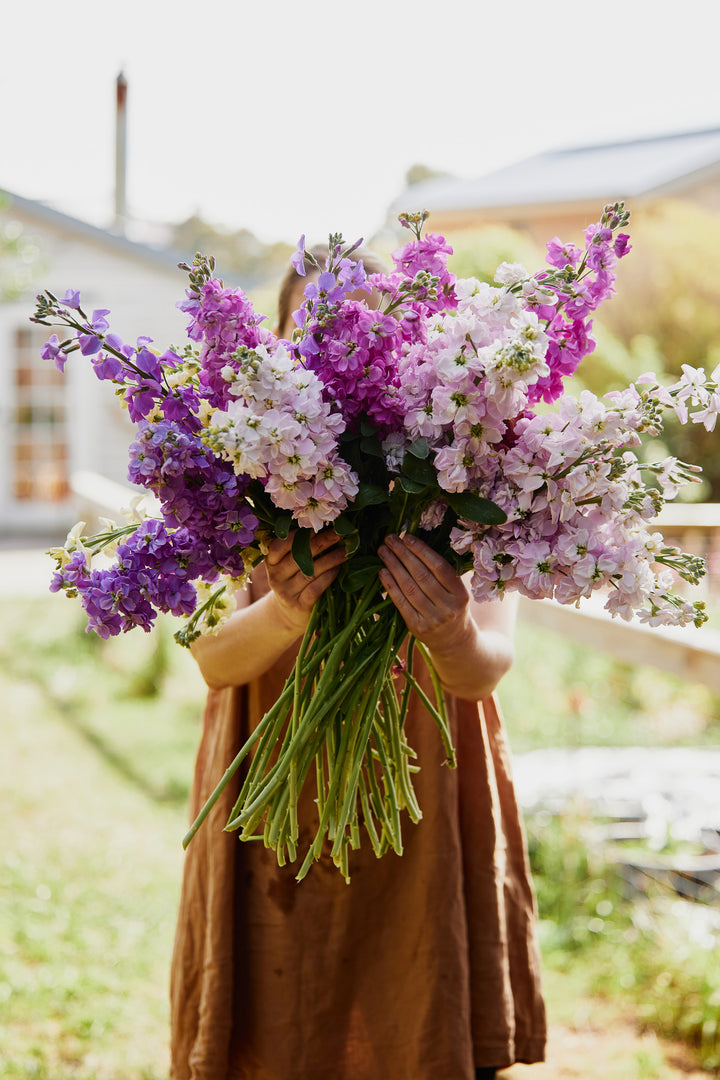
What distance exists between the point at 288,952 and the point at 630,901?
74.5 inches

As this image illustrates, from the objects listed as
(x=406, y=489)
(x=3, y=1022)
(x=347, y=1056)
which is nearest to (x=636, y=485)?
(x=406, y=489)

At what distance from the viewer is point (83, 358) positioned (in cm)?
1238

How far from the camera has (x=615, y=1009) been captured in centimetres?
289

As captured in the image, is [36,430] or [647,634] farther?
[36,430]

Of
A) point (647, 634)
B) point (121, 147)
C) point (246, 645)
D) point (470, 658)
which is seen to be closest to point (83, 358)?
point (121, 147)

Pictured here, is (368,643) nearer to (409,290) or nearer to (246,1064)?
(409,290)

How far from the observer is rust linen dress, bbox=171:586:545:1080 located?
5.60ft

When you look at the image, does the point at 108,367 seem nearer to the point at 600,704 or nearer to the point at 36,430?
the point at 600,704

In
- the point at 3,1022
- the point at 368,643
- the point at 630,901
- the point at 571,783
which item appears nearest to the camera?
the point at 368,643

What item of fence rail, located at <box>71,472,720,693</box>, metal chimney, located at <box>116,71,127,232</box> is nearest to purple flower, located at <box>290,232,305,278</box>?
fence rail, located at <box>71,472,720,693</box>

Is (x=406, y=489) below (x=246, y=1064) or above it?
above

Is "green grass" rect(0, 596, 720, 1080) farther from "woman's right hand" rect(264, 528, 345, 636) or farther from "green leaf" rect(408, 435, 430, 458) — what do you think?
"green leaf" rect(408, 435, 430, 458)

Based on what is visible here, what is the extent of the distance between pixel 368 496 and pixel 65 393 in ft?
40.0

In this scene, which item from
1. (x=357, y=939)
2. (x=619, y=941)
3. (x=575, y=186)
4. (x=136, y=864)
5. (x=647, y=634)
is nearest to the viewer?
(x=357, y=939)
